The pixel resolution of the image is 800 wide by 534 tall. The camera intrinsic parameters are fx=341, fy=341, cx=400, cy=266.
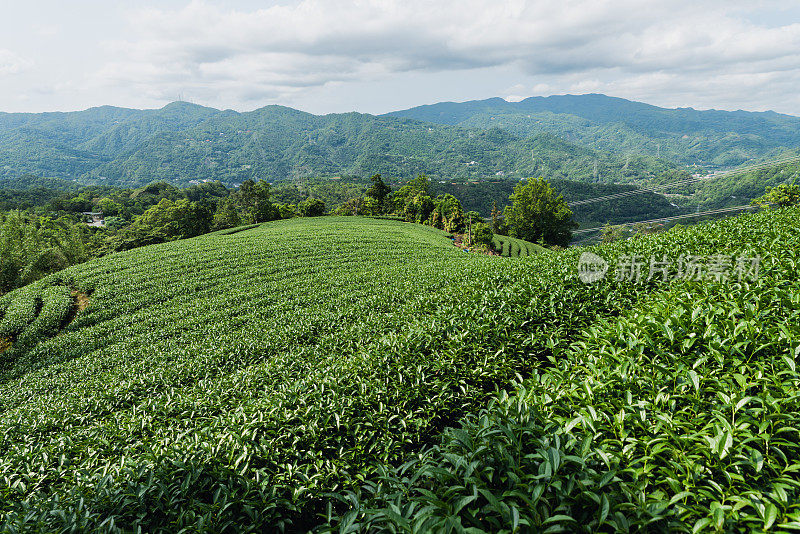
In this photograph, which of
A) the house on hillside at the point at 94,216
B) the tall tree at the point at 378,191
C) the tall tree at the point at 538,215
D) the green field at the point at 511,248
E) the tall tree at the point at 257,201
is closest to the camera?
the green field at the point at 511,248

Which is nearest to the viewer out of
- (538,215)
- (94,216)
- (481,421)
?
(481,421)

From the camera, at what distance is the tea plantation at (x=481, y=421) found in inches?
71.2

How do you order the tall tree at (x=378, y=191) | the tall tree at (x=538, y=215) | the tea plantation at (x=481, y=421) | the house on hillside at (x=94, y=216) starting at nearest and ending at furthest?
the tea plantation at (x=481, y=421) < the tall tree at (x=538, y=215) < the tall tree at (x=378, y=191) < the house on hillside at (x=94, y=216)

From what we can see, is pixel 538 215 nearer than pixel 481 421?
No

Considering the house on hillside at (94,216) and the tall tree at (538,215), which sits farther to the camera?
the house on hillside at (94,216)

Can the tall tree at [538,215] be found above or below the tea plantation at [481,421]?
below

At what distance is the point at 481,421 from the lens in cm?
245

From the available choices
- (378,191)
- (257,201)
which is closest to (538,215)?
(378,191)

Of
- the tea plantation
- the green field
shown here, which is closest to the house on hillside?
the green field

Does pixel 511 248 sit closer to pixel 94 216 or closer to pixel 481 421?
pixel 481 421

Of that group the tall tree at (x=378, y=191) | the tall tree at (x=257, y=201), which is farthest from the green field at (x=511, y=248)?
the tall tree at (x=257, y=201)

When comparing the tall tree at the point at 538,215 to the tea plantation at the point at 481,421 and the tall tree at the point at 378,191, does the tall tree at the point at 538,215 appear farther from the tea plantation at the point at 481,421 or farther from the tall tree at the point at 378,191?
the tea plantation at the point at 481,421

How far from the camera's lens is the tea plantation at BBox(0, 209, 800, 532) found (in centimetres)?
181

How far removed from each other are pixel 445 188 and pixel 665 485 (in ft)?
408
